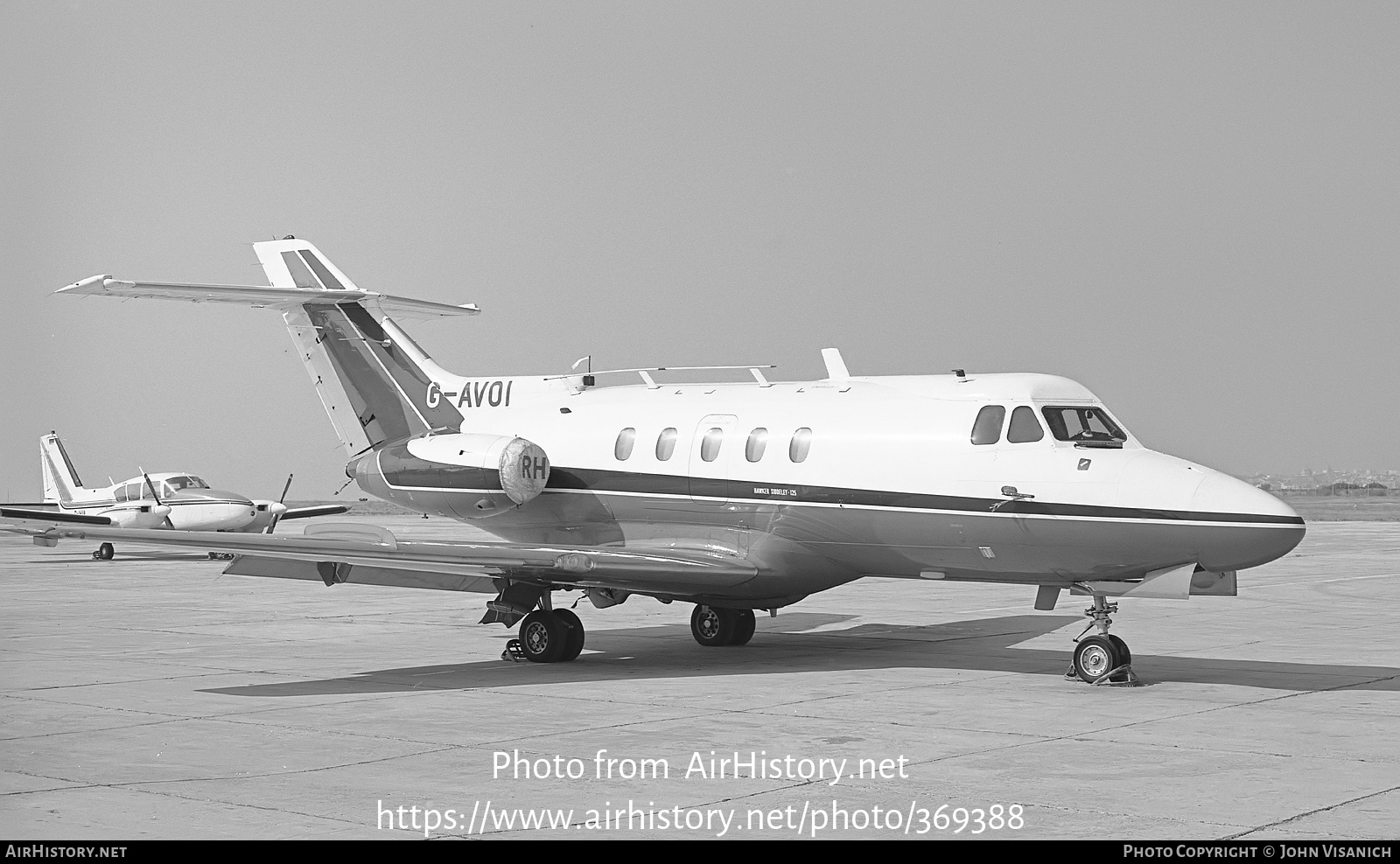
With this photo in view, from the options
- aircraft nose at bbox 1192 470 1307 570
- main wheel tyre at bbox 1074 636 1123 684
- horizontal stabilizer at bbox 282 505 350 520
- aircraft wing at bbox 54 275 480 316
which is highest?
aircraft wing at bbox 54 275 480 316

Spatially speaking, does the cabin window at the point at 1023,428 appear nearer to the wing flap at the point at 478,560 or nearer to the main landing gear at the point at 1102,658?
the main landing gear at the point at 1102,658

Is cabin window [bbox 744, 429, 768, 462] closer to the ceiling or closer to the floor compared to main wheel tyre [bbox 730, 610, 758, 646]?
closer to the ceiling

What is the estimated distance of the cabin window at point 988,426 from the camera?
13789 mm

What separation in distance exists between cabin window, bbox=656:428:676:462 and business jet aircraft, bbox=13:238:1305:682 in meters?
0.03

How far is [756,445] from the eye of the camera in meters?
15.3

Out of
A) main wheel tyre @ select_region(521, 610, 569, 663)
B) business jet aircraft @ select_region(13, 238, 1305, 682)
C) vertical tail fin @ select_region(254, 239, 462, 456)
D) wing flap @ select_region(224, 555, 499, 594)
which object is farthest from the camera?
vertical tail fin @ select_region(254, 239, 462, 456)

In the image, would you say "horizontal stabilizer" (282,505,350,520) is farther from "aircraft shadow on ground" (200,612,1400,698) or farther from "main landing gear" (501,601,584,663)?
"main landing gear" (501,601,584,663)

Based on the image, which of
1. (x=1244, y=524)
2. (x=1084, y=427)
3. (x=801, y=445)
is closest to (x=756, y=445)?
(x=801, y=445)

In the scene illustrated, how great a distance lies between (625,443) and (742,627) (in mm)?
2652

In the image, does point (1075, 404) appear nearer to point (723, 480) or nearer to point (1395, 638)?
point (723, 480)

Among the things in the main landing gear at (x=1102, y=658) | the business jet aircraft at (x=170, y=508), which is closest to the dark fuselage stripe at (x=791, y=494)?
the main landing gear at (x=1102, y=658)

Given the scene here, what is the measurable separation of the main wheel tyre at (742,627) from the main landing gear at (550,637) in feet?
7.59

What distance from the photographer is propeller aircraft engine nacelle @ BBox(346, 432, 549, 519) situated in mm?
16281

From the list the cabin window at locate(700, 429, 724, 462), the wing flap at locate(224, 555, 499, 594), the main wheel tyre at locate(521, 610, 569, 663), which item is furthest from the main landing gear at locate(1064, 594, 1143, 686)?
the wing flap at locate(224, 555, 499, 594)
